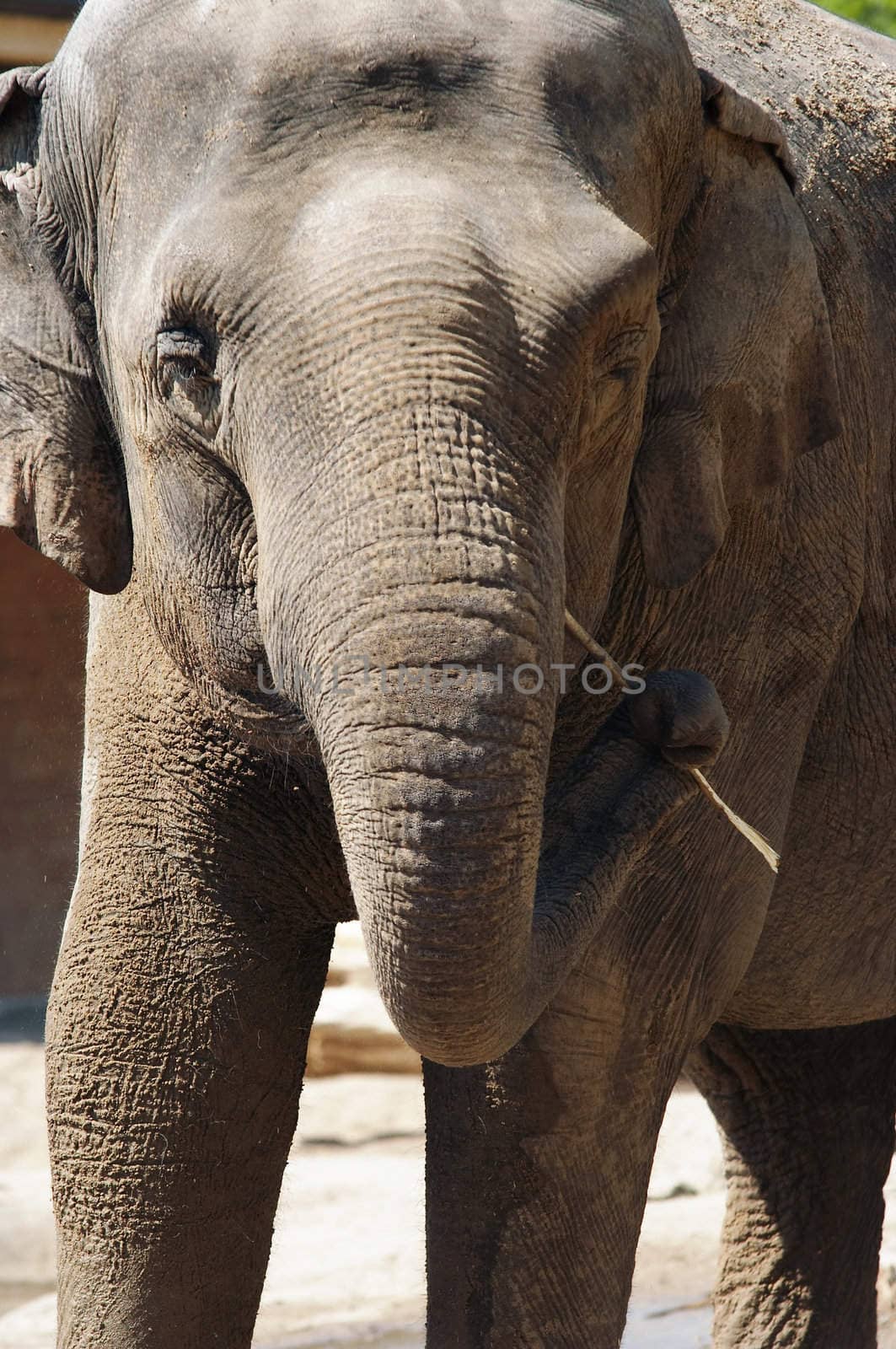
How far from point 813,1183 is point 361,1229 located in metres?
1.67

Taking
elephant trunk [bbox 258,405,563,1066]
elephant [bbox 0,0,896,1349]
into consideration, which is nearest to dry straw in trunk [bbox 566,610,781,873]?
elephant [bbox 0,0,896,1349]

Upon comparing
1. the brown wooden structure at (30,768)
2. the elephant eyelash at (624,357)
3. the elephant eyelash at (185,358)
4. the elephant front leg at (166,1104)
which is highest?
the elephant eyelash at (624,357)

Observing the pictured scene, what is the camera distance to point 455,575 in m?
1.81

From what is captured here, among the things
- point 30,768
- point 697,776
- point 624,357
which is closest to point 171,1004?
point 697,776

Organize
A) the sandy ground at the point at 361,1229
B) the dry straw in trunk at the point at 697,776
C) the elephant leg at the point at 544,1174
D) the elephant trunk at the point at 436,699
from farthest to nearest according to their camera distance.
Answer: the sandy ground at the point at 361,1229 → the elephant leg at the point at 544,1174 → the dry straw in trunk at the point at 697,776 → the elephant trunk at the point at 436,699

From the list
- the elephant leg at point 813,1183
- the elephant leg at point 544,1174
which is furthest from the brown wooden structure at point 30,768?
the elephant leg at point 544,1174

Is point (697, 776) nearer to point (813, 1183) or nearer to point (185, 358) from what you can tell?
point (185, 358)

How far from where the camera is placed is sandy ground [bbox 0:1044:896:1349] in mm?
4203

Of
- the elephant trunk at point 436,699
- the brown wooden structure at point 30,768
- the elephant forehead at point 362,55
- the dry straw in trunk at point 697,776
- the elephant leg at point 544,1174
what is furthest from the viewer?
the brown wooden structure at point 30,768

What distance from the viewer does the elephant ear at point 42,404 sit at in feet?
7.60

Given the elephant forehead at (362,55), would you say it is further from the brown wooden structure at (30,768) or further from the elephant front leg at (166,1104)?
the brown wooden structure at (30,768)

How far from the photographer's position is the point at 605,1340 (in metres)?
2.54

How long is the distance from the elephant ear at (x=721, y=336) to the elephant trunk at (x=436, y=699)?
39 centimetres

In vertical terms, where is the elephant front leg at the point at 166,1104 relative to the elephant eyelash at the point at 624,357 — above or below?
below
